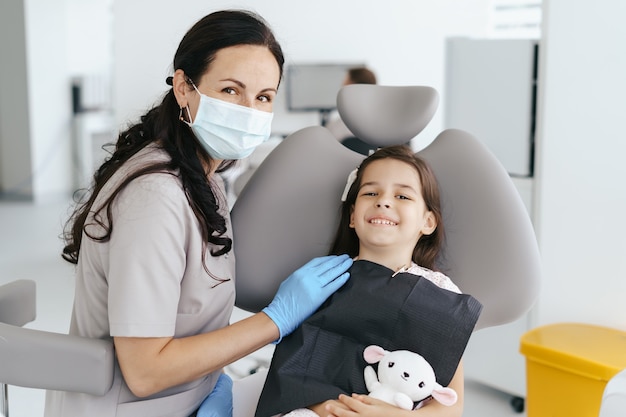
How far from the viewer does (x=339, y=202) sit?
1.49 m

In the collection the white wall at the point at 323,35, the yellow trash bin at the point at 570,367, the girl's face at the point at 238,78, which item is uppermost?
the white wall at the point at 323,35

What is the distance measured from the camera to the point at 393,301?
1295 mm

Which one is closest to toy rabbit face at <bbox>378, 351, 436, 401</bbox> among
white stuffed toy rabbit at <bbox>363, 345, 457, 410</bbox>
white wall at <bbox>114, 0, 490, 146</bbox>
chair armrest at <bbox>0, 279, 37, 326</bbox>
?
white stuffed toy rabbit at <bbox>363, 345, 457, 410</bbox>

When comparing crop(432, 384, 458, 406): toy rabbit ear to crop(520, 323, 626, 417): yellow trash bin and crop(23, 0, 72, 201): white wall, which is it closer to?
crop(520, 323, 626, 417): yellow trash bin

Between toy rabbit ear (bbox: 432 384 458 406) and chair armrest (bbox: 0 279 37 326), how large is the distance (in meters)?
0.84

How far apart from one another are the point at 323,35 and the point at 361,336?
3647 millimetres

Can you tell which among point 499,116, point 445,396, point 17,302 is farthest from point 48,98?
point 445,396

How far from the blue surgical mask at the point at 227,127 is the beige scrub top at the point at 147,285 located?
0.32 ft

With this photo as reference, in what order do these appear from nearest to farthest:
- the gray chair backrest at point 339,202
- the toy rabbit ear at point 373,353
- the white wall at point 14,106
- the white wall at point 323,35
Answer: the toy rabbit ear at point 373,353 → the gray chair backrest at point 339,202 → the white wall at point 323,35 → the white wall at point 14,106

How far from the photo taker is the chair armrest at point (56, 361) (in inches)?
45.5

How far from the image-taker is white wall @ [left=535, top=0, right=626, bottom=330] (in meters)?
2.03

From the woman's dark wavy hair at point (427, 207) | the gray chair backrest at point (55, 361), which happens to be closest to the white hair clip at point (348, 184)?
the woman's dark wavy hair at point (427, 207)

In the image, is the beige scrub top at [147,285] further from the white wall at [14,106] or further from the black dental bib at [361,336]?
the white wall at [14,106]

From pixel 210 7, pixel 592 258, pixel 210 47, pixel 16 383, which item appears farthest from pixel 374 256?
pixel 210 7
